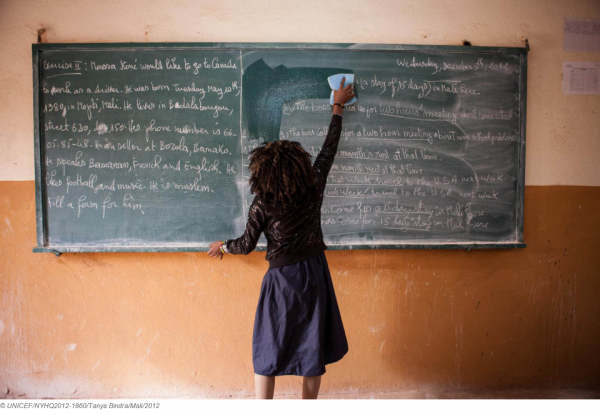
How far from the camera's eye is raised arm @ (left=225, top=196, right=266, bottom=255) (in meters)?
1.84

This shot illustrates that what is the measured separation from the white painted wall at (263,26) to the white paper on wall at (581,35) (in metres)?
0.05

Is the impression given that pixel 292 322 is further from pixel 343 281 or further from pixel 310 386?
pixel 343 281

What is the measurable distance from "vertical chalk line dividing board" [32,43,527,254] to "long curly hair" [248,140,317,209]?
1.92 ft

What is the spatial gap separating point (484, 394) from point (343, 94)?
225cm

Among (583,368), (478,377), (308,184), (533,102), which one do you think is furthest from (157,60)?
(583,368)

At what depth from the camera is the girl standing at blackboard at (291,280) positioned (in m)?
1.80

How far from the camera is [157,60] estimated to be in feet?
7.68

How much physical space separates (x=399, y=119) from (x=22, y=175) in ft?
8.27

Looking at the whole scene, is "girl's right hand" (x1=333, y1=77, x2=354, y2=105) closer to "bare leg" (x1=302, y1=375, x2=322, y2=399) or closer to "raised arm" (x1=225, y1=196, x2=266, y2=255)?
"raised arm" (x1=225, y1=196, x2=266, y2=255)

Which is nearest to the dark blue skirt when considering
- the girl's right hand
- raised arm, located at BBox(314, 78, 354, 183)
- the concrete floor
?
raised arm, located at BBox(314, 78, 354, 183)

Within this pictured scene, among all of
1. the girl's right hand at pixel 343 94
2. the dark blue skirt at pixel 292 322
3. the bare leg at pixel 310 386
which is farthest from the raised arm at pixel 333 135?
the bare leg at pixel 310 386

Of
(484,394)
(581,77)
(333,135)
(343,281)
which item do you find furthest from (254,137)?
(484,394)

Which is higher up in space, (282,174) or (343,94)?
(343,94)

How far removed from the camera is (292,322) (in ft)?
6.11
